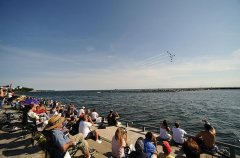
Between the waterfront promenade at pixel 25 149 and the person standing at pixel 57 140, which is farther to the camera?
the waterfront promenade at pixel 25 149

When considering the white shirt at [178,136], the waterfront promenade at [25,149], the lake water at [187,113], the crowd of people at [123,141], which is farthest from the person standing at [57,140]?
the lake water at [187,113]

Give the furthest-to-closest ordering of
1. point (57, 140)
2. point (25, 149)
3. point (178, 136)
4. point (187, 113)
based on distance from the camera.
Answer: point (187, 113) < point (178, 136) < point (25, 149) < point (57, 140)

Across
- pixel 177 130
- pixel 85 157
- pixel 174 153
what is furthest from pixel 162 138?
pixel 85 157

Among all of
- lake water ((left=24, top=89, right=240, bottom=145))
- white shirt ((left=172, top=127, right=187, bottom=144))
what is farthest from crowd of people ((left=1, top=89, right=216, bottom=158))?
lake water ((left=24, top=89, right=240, bottom=145))

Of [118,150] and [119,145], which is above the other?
[119,145]

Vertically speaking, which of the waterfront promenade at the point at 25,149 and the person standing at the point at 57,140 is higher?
the person standing at the point at 57,140

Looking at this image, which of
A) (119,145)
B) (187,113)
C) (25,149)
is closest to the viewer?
(119,145)

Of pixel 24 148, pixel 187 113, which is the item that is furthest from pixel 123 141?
pixel 187 113

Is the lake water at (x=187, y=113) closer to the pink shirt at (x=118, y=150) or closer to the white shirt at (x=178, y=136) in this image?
the white shirt at (x=178, y=136)

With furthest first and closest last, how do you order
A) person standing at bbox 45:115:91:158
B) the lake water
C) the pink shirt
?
the lake water, the pink shirt, person standing at bbox 45:115:91:158

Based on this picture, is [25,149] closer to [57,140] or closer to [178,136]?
[57,140]

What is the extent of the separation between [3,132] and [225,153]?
12072 mm

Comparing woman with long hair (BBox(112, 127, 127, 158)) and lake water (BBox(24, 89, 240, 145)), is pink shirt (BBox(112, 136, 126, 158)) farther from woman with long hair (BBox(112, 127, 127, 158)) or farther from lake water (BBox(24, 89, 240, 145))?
lake water (BBox(24, 89, 240, 145))

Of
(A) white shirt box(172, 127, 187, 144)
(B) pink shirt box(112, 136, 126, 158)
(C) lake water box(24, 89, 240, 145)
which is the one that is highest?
(B) pink shirt box(112, 136, 126, 158)
